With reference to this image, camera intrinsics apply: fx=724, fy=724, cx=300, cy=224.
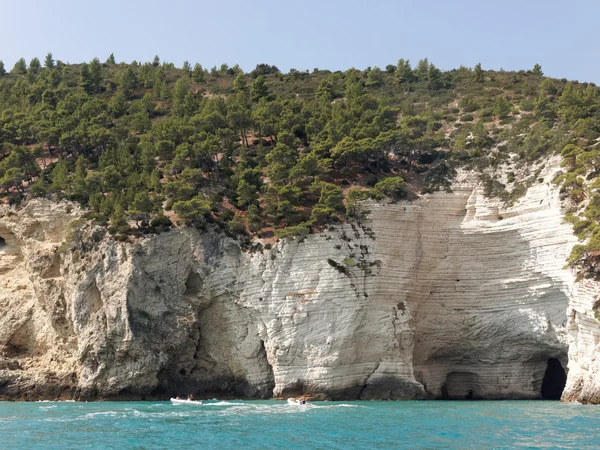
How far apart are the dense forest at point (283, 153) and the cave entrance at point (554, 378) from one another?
12.3 m

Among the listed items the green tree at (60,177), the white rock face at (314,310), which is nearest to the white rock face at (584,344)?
the white rock face at (314,310)

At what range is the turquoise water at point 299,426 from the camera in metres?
25.6

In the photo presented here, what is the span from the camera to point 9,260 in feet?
158

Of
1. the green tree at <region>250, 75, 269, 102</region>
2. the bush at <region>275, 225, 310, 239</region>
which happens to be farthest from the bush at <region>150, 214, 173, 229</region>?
the green tree at <region>250, 75, 269, 102</region>

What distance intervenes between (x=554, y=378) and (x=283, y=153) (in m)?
23.5

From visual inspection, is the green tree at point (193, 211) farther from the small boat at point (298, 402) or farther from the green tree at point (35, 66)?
the green tree at point (35, 66)

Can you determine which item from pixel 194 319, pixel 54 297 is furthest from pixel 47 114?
pixel 194 319

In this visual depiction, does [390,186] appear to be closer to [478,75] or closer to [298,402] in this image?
[298,402]

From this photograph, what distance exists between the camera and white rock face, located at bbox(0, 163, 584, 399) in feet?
135

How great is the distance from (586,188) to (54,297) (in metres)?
32.0

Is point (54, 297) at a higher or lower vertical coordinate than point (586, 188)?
lower

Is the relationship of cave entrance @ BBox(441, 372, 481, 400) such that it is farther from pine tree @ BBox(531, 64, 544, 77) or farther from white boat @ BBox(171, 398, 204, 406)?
pine tree @ BBox(531, 64, 544, 77)

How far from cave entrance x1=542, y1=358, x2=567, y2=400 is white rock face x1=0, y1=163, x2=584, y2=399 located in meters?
Answer: 3.81

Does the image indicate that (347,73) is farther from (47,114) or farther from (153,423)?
(153,423)
